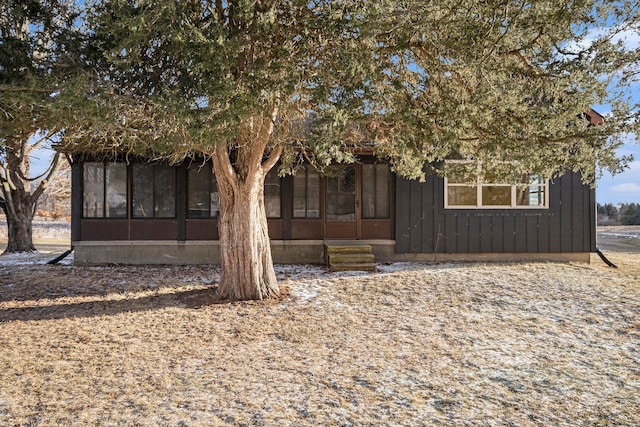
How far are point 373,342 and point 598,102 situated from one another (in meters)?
4.48

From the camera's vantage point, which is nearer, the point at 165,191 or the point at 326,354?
the point at 326,354

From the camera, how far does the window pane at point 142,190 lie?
1009cm

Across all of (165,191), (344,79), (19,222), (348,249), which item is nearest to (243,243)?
(344,79)

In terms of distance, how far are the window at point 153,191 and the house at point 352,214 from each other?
0.02m

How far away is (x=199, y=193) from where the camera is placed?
401 inches

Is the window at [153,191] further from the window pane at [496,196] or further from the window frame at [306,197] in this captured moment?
the window pane at [496,196]

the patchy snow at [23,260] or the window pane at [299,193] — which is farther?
the window pane at [299,193]

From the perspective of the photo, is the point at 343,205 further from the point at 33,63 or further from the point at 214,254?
the point at 33,63

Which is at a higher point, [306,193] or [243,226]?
[306,193]

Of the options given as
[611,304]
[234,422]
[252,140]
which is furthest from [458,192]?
[234,422]

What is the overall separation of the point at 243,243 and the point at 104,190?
5.59 meters

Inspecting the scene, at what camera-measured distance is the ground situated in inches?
119

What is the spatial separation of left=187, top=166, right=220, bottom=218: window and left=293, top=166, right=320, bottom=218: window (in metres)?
1.96

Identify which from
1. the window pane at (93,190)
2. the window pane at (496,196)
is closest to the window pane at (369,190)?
the window pane at (496,196)
